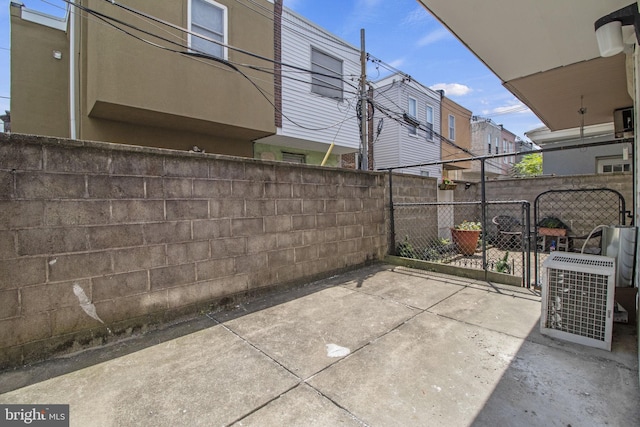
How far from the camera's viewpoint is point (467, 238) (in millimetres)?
6016

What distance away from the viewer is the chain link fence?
5.26 m

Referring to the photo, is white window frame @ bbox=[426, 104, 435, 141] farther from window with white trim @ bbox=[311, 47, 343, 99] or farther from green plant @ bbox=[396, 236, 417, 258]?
green plant @ bbox=[396, 236, 417, 258]

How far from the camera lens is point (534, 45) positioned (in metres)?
2.95

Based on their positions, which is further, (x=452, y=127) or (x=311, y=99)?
(x=452, y=127)

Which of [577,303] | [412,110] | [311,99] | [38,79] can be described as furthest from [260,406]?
[412,110]

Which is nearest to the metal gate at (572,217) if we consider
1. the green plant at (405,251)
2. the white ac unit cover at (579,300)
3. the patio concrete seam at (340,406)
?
the green plant at (405,251)

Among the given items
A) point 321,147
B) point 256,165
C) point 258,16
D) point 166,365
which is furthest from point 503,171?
point 166,365

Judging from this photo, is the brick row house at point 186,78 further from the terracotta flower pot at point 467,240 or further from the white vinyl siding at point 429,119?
the white vinyl siding at point 429,119

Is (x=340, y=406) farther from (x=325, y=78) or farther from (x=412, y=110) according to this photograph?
(x=412, y=110)

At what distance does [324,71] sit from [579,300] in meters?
7.82

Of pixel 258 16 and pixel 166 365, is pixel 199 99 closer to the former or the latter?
pixel 258 16

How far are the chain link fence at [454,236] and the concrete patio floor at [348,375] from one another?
2.08m

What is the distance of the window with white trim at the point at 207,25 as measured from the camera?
5504 mm

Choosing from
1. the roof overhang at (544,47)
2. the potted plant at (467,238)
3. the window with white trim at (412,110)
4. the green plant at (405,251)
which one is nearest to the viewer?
the roof overhang at (544,47)
